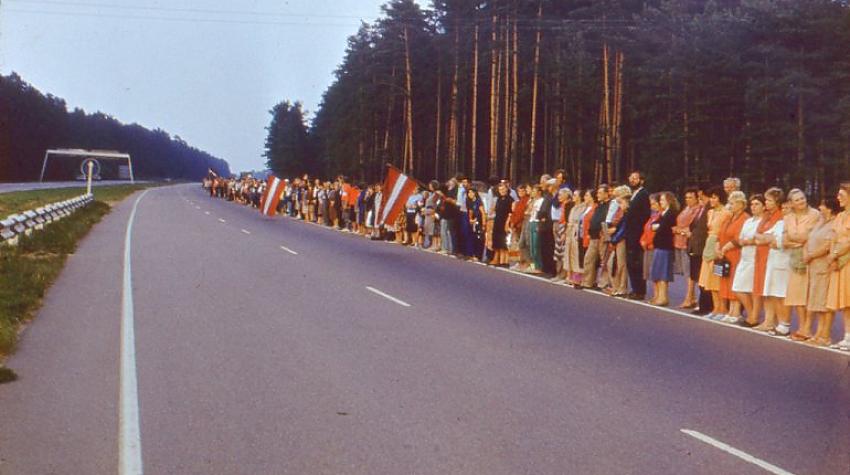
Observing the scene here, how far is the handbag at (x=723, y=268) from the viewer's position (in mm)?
13195

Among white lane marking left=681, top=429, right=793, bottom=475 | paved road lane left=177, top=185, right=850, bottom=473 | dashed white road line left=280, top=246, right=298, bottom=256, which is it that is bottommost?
dashed white road line left=280, top=246, right=298, bottom=256

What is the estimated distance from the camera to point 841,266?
1104cm

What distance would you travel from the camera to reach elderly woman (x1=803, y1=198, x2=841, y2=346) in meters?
11.2

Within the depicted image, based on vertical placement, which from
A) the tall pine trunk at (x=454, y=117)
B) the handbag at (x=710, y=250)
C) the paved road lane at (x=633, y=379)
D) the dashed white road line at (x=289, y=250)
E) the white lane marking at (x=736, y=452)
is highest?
the tall pine trunk at (x=454, y=117)

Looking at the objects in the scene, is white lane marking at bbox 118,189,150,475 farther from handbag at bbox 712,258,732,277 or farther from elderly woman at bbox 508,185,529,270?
elderly woman at bbox 508,185,529,270

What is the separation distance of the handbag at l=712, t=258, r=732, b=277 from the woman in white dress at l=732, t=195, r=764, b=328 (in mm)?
237

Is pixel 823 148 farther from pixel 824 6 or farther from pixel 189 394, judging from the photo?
pixel 189 394

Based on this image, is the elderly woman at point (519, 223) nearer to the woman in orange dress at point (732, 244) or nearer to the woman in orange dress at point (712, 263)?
the woman in orange dress at point (712, 263)

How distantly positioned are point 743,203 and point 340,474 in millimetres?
9272

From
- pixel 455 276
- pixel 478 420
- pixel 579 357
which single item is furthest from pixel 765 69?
pixel 478 420

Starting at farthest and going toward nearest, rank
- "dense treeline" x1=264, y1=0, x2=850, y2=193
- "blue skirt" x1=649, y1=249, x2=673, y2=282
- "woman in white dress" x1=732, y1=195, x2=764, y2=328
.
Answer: "dense treeline" x1=264, y1=0, x2=850, y2=193 < "blue skirt" x1=649, y1=249, x2=673, y2=282 < "woman in white dress" x1=732, y1=195, x2=764, y2=328

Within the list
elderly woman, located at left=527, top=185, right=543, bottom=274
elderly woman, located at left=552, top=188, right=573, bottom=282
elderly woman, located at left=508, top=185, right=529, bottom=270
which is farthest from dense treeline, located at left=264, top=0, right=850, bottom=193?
elderly woman, located at left=552, top=188, right=573, bottom=282

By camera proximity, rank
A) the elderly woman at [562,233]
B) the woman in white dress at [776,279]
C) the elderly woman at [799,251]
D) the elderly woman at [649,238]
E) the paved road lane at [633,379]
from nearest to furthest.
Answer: the paved road lane at [633,379] < the elderly woman at [799,251] < the woman in white dress at [776,279] < the elderly woman at [649,238] < the elderly woman at [562,233]

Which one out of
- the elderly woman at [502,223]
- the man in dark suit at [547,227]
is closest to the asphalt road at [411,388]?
the man in dark suit at [547,227]
